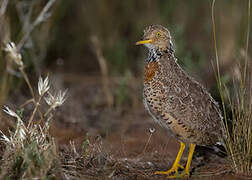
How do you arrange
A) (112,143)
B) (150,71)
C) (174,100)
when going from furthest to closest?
(112,143) < (150,71) < (174,100)

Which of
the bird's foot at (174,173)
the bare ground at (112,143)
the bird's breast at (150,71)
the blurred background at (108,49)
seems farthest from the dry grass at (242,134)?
the blurred background at (108,49)

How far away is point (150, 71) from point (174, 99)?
0.32 meters

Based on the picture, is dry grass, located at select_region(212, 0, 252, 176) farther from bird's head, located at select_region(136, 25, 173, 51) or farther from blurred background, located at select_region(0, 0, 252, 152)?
blurred background, located at select_region(0, 0, 252, 152)

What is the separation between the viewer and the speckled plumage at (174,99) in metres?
3.60

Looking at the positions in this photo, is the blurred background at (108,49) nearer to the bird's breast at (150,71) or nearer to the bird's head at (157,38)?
the bird's breast at (150,71)

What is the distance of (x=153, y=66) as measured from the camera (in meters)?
3.72

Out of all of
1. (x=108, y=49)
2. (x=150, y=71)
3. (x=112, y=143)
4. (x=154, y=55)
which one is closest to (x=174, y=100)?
(x=150, y=71)

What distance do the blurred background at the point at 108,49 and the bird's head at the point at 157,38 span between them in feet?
6.08

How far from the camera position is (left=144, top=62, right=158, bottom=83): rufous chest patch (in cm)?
369

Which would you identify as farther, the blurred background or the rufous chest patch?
the blurred background

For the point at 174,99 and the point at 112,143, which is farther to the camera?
the point at 112,143

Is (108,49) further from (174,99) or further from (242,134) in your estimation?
(242,134)

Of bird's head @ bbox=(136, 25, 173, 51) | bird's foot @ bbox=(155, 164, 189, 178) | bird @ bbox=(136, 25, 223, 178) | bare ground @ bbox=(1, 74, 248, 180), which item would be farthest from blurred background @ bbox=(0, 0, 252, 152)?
bird's head @ bbox=(136, 25, 173, 51)

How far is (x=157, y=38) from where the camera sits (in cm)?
370
